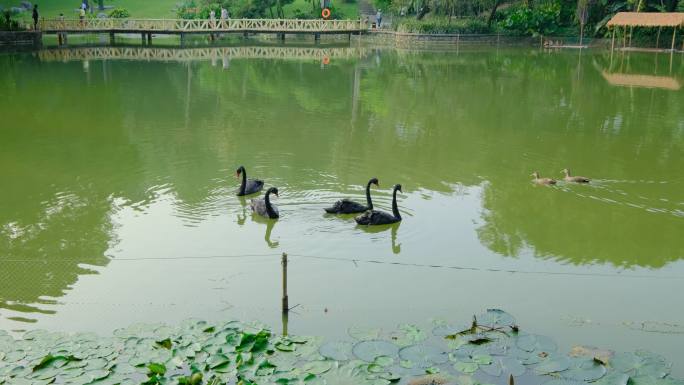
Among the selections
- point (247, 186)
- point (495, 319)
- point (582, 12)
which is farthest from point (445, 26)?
point (495, 319)

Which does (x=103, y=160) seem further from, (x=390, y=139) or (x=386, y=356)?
(x=386, y=356)

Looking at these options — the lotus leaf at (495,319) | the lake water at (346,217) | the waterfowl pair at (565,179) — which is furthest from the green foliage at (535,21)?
the lotus leaf at (495,319)

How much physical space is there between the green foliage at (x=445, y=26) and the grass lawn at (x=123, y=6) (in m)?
20.7

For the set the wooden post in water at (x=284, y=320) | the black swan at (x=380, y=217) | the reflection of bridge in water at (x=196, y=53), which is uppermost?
the reflection of bridge in water at (x=196, y=53)

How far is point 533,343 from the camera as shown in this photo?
6.93 metres

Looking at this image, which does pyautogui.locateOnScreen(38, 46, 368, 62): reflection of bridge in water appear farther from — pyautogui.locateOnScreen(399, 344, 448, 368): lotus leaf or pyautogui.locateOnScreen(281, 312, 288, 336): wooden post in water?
pyautogui.locateOnScreen(399, 344, 448, 368): lotus leaf

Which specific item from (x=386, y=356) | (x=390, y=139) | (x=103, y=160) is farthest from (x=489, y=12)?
(x=386, y=356)

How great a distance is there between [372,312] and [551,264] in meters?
2.95

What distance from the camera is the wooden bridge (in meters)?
41.5

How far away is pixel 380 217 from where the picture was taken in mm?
10625

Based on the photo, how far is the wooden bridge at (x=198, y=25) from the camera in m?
41.5

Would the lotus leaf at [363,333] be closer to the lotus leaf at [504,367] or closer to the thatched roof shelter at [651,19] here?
the lotus leaf at [504,367]

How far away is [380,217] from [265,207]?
5.80ft

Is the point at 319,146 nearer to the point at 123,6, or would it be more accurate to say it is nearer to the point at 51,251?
the point at 51,251
